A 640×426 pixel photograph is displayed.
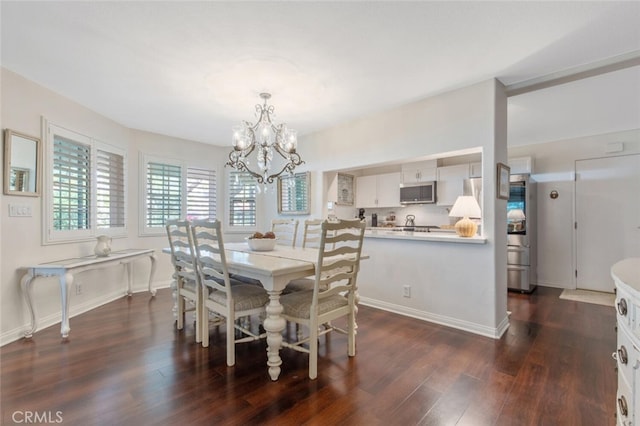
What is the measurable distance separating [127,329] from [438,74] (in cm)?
383

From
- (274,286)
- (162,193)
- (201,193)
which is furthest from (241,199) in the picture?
(274,286)

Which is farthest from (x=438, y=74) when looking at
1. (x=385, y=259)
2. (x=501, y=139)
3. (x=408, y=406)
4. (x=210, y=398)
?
(x=210, y=398)

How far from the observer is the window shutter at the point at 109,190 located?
12.2 ft

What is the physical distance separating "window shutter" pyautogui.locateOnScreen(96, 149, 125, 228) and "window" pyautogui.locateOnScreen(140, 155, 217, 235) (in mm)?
323

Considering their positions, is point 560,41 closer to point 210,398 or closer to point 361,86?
point 361,86

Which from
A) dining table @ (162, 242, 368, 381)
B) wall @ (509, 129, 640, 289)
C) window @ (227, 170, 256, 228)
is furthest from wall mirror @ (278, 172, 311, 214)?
wall @ (509, 129, 640, 289)

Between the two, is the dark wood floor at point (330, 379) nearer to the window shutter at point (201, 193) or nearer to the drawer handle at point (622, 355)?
the drawer handle at point (622, 355)

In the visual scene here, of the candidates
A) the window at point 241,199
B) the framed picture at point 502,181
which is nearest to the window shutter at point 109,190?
the window at point 241,199

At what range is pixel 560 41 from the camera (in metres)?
2.10

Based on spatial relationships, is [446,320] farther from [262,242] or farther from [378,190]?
[378,190]

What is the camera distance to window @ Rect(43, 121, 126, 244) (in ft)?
10.0

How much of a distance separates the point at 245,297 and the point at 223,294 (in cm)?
22

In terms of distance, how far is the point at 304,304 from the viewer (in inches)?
83.3

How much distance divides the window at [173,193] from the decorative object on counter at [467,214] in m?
3.94
